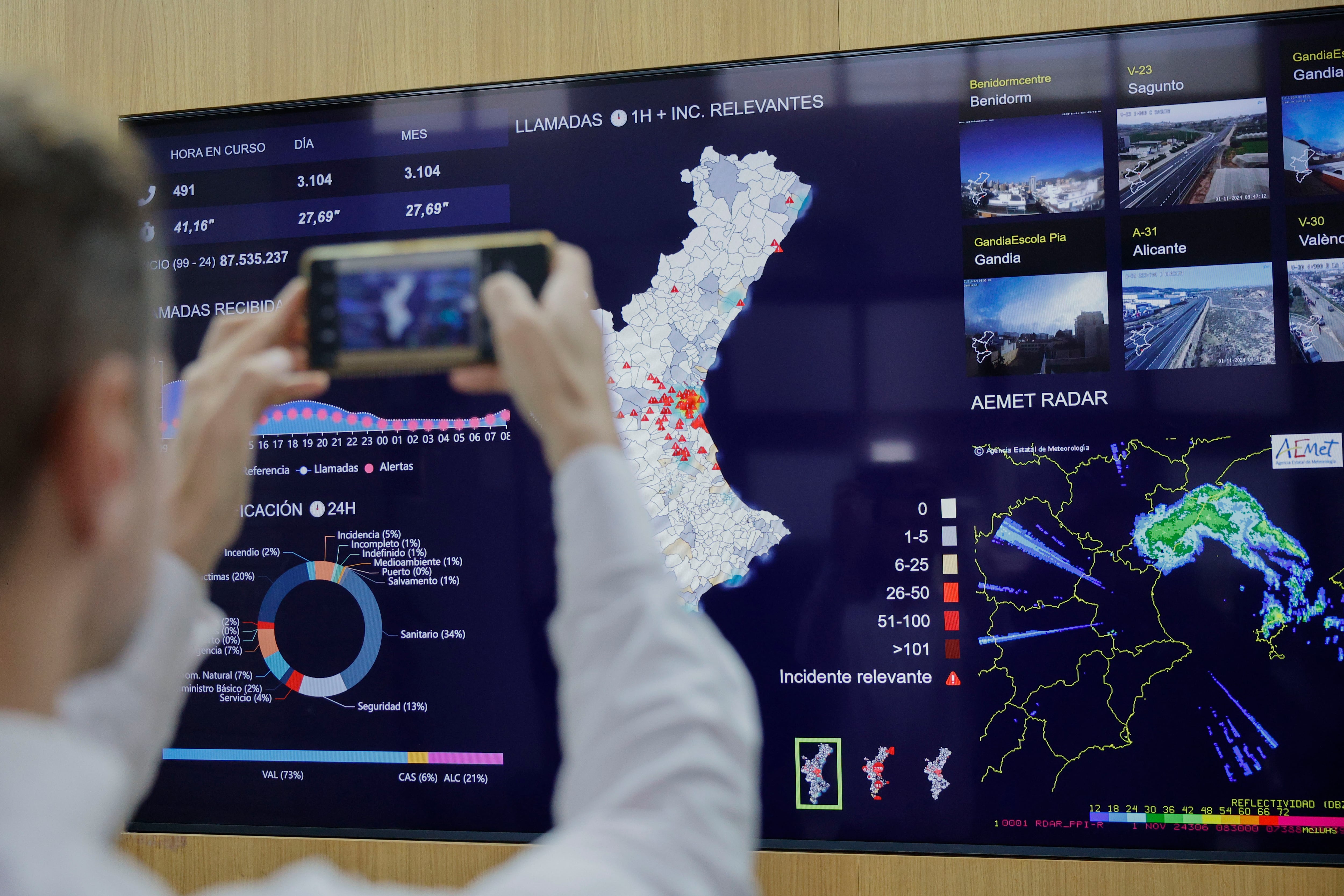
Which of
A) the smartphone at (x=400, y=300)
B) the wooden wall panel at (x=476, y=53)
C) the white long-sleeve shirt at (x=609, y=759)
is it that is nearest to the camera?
the white long-sleeve shirt at (x=609, y=759)

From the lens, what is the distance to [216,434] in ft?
2.15

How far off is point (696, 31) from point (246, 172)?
106cm

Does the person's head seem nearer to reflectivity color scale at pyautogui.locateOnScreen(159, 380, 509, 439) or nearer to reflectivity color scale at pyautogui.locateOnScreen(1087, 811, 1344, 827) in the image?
reflectivity color scale at pyautogui.locateOnScreen(159, 380, 509, 439)

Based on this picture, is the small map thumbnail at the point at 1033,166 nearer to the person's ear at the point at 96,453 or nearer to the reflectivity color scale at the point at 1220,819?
→ the reflectivity color scale at the point at 1220,819

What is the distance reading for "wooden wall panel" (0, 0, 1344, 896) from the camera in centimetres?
176

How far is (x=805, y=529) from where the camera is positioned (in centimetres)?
185

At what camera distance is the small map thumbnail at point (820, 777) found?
181 cm

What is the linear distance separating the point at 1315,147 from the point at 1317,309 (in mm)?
309

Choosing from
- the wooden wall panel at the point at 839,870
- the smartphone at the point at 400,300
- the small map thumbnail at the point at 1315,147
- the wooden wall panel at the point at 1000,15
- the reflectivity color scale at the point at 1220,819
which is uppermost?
the wooden wall panel at the point at 1000,15

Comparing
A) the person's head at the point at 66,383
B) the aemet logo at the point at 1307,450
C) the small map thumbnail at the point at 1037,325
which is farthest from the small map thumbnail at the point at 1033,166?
the person's head at the point at 66,383

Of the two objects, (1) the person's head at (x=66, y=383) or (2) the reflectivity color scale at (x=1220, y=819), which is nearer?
(1) the person's head at (x=66, y=383)

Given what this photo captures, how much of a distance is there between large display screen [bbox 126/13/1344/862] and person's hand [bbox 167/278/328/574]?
1.25m

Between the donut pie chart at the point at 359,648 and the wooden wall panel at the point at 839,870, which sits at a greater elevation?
the donut pie chart at the point at 359,648

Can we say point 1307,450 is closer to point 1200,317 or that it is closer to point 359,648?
point 1200,317
